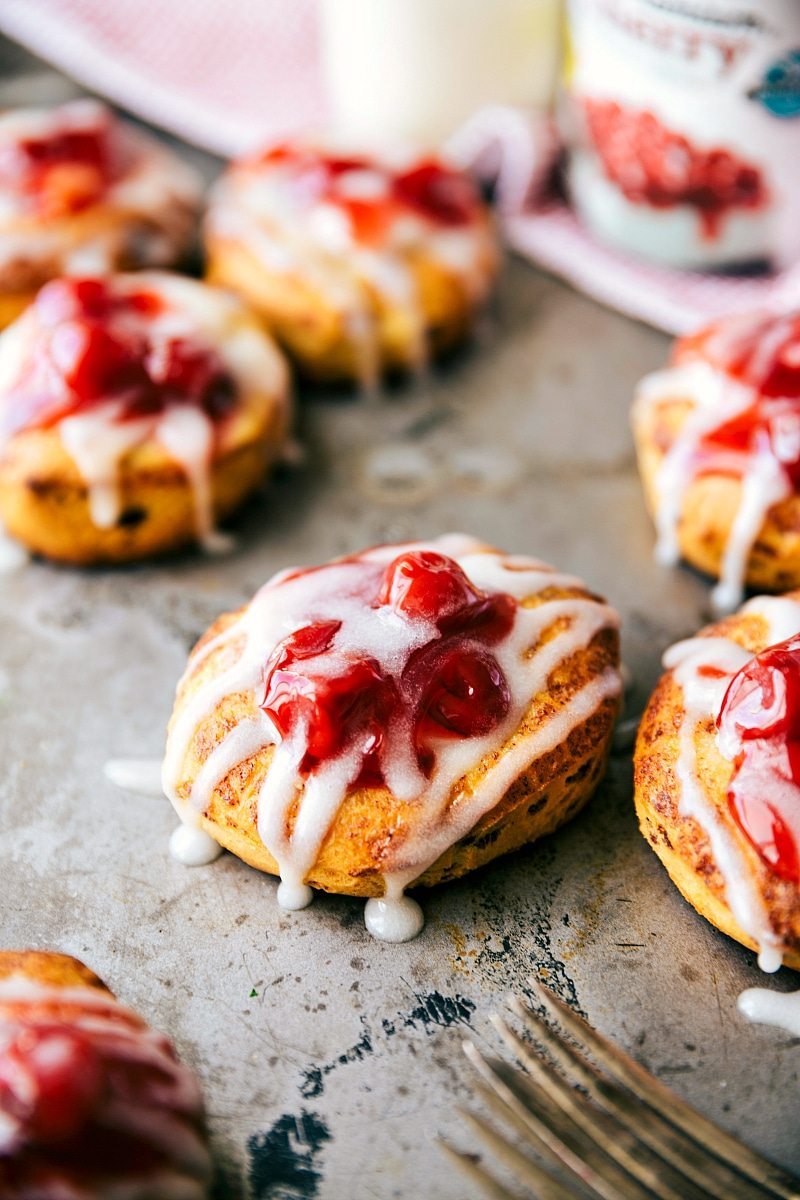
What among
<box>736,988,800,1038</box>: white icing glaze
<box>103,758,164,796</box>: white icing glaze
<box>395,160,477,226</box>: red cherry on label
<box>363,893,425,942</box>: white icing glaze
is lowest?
<box>103,758,164,796</box>: white icing glaze

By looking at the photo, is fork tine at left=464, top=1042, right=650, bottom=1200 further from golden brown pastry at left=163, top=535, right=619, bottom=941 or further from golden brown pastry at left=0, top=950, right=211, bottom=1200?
golden brown pastry at left=0, top=950, right=211, bottom=1200

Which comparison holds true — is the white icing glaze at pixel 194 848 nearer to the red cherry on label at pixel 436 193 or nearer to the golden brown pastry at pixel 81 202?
the golden brown pastry at pixel 81 202

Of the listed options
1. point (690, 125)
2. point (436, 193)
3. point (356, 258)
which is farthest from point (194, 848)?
point (690, 125)

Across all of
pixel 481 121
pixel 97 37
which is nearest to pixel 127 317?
pixel 481 121

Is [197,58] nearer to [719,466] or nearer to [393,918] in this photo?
[719,466]

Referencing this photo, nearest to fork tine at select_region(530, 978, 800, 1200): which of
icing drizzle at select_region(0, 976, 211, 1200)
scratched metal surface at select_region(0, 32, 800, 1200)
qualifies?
scratched metal surface at select_region(0, 32, 800, 1200)

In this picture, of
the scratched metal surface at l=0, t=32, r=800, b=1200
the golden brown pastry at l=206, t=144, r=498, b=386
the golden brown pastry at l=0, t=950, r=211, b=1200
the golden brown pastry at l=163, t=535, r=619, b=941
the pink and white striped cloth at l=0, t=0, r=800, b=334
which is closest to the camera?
the golden brown pastry at l=0, t=950, r=211, b=1200
